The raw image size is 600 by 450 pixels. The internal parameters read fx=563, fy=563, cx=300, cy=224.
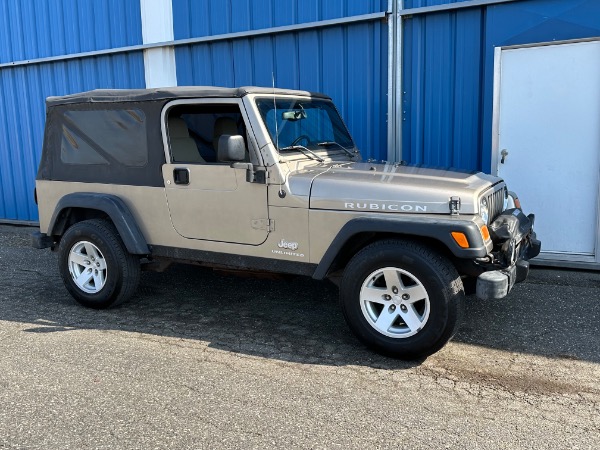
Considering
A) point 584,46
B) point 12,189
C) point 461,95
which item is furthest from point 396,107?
point 12,189

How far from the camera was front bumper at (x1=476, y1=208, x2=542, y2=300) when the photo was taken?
12.4ft

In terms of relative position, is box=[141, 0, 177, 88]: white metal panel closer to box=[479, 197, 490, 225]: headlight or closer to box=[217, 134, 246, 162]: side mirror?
box=[217, 134, 246, 162]: side mirror

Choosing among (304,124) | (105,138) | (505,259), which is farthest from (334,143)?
(105,138)

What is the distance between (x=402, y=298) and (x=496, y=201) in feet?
3.87

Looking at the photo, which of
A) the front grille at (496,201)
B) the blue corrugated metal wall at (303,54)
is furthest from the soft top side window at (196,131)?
the blue corrugated metal wall at (303,54)

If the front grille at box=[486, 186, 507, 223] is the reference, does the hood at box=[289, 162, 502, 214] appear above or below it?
above

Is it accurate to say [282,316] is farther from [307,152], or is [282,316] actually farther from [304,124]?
[304,124]

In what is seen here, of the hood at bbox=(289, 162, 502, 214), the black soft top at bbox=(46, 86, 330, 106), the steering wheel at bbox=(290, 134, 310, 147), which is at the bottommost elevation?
the hood at bbox=(289, 162, 502, 214)

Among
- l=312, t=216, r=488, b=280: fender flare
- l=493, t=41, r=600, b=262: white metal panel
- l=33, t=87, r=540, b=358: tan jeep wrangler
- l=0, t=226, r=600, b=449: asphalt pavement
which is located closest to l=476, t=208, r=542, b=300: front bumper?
l=33, t=87, r=540, b=358: tan jeep wrangler

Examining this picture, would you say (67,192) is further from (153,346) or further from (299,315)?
(299,315)

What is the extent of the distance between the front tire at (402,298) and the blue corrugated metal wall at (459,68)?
3.22 m

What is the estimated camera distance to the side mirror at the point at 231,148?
14.0 ft

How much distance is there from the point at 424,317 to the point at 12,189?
911 centimetres

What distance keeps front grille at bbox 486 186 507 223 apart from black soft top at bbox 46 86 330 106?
6.46 feet
